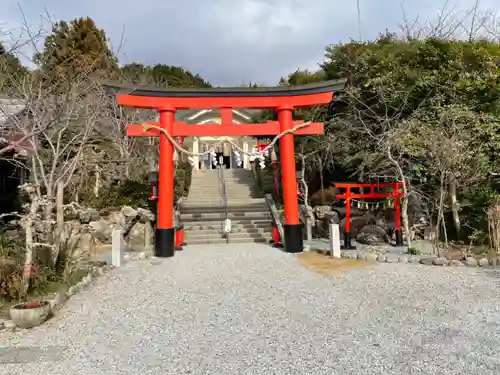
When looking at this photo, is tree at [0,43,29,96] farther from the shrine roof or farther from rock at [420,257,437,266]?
rock at [420,257,437,266]

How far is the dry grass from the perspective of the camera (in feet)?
28.6

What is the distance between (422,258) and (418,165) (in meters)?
4.59

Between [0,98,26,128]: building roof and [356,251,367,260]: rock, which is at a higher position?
[0,98,26,128]: building roof

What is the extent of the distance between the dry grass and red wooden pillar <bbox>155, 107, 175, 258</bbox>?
360 cm

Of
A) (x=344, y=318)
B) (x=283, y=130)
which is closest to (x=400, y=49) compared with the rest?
(x=283, y=130)

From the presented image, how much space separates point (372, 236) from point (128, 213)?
8.76 meters

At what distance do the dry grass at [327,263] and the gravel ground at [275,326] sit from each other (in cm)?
43

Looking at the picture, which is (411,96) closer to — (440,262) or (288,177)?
(288,177)

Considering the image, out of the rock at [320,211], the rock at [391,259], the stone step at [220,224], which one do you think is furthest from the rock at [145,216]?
the rock at [391,259]

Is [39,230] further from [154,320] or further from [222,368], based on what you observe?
[222,368]

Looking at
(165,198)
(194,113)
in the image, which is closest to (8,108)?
(165,198)

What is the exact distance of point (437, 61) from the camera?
14.0 metres

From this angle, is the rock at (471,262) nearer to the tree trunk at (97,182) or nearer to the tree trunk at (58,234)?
the tree trunk at (58,234)

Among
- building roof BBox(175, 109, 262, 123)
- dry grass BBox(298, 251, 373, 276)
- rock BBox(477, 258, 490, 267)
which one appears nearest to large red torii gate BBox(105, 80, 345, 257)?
dry grass BBox(298, 251, 373, 276)
